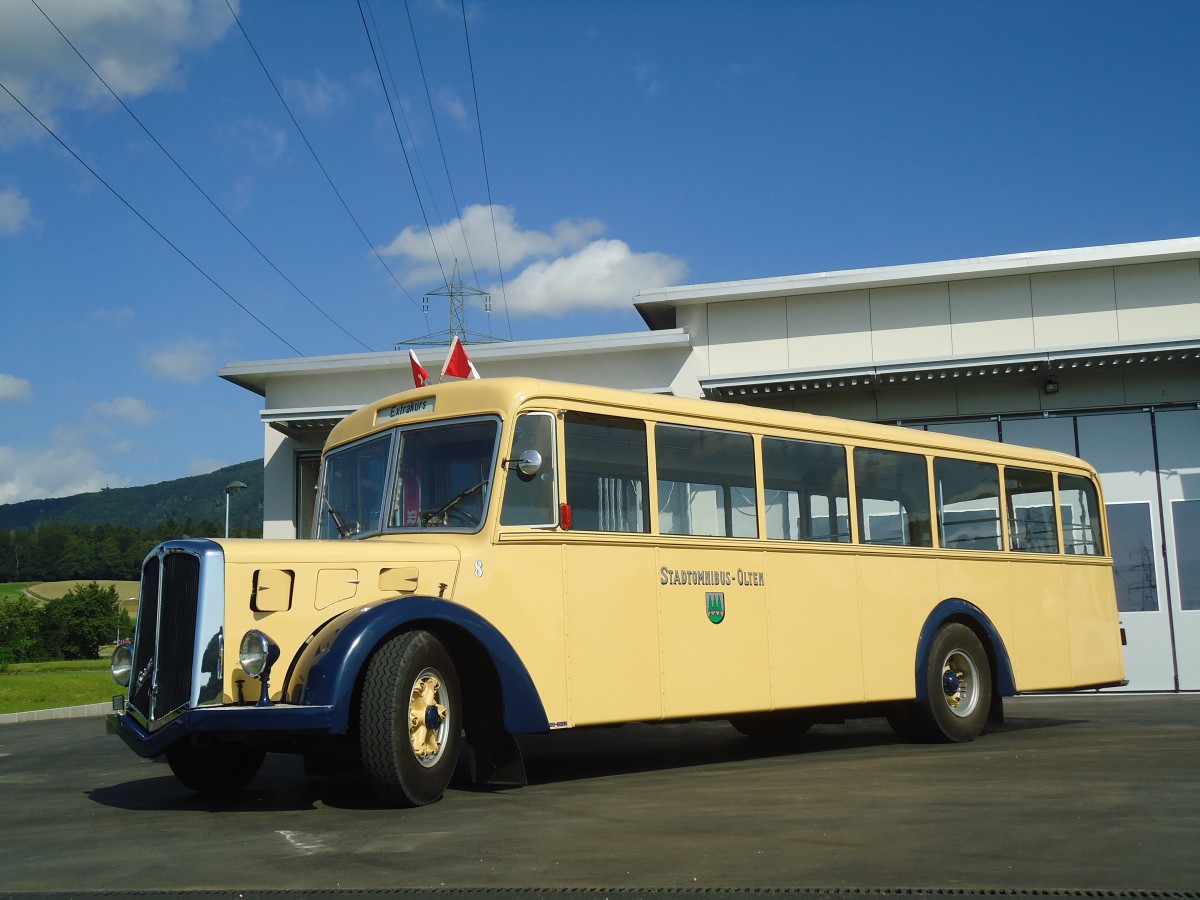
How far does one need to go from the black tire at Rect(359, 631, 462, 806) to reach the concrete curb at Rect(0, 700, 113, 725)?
12943 mm

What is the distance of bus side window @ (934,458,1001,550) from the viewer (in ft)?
38.4

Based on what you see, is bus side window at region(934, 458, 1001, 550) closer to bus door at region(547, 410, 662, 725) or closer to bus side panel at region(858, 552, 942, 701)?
bus side panel at region(858, 552, 942, 701)

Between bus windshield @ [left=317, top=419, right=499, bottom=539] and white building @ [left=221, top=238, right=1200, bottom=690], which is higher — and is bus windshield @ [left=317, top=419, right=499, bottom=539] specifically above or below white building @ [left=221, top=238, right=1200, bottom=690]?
below

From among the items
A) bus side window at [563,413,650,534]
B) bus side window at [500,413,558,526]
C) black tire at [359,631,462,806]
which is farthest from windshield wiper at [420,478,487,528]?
black tire at [359,631,462,806]

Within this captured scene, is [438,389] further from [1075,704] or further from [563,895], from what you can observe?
[1075,704]

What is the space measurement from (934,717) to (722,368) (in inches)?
401

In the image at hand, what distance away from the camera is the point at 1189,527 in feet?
62.2

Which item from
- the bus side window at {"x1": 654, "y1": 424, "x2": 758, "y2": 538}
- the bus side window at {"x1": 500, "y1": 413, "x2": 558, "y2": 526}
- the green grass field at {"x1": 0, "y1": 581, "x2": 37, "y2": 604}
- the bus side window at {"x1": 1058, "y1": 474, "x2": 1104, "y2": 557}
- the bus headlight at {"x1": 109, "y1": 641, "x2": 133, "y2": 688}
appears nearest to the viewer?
the bus headlight at {"x1": 109, "y1": 641, "x2": 133, "y2": 688}

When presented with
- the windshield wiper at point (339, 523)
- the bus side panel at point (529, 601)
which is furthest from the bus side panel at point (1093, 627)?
the windshield wiper at point (339, 523)

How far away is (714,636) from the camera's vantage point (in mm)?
9266

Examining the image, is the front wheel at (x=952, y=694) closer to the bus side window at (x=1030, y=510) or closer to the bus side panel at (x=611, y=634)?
the bus side window at (x=1030, y=510)

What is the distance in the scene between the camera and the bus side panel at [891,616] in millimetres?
10609

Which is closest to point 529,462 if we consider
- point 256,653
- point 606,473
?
point 606,473

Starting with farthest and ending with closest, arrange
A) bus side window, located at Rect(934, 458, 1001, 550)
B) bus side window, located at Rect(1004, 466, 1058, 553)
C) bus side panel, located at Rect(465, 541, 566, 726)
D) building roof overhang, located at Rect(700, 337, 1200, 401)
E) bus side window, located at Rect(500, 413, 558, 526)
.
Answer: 1. building roof overhang, located at Rect(700, 337, 1200, 401)
2. bus side window, located at Rect(1004, 466, 1058, 553)
3. bus side window, located at Rect(934, 458, 1001, 550)
4. bus side window, located at Rect(500, 413, 558, 526)
5. bus side panel, located at Rect(465, 541, 566, 726)
